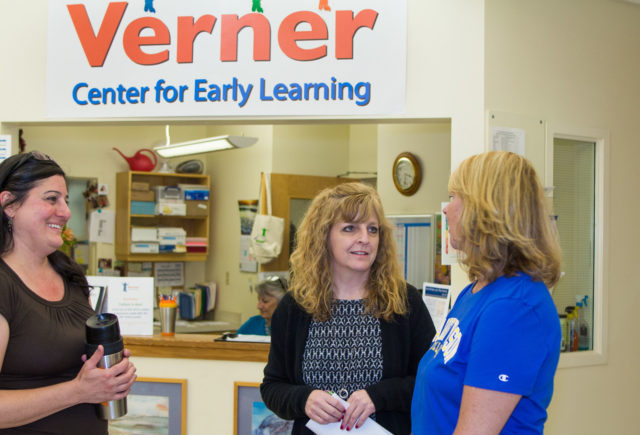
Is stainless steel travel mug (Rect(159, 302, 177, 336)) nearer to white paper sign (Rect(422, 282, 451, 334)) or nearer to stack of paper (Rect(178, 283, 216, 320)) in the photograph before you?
white paper sign (Rect(422, 282, 451, 334))

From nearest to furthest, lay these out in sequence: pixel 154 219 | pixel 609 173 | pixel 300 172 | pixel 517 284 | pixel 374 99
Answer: pixel 517 284
pixel 374 99
pixel 609 173
pixel 300 172
pixel 154 219

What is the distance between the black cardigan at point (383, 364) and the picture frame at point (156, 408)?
1.25 meters

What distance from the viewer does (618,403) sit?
3.42 metres

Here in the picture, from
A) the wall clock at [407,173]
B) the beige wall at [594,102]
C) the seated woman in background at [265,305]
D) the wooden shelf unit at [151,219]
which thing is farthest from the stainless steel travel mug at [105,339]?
the wooden shelf unit at [151,219]

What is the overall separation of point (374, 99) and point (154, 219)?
4343 mm

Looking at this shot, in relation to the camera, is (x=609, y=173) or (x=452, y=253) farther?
(x=609, y=173)

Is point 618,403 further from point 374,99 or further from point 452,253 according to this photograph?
point 374,99

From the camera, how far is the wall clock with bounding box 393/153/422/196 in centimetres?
434

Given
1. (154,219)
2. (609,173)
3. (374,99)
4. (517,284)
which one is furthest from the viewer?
(154,219)

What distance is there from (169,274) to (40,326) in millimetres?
5361

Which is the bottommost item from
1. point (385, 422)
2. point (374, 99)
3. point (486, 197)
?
point (385, 422)

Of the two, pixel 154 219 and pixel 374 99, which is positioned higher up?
pixel 374 99

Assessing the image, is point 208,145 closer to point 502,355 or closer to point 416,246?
point 416,246

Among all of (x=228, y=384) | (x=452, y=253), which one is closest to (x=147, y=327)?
(x=228, y=384)
